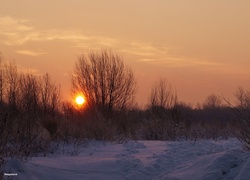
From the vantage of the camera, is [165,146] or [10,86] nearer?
[165,146]

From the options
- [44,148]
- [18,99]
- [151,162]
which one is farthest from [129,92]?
[151,162]

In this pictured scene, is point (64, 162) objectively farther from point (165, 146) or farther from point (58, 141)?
point (58, 141)

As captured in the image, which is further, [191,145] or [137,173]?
[191,145]

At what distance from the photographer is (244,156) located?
10.0m

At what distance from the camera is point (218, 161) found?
9922mm

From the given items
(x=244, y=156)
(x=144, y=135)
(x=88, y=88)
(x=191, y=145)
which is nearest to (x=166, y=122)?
(x=144, y=135)

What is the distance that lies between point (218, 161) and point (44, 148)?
27.8 feet

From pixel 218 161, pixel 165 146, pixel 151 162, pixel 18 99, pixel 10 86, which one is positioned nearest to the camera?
pixel 218 161

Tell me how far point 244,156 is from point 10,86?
23759 mm

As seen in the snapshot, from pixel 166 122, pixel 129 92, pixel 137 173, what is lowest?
pixel 137 173

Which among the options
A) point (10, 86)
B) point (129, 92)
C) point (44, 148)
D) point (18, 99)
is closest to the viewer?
point (44, 148)

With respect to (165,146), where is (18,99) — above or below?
above

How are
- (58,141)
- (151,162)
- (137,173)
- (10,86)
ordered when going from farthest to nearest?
(10,86), (58,141), (151,162), (137,173)

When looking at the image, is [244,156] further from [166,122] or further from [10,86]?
[10,86]
